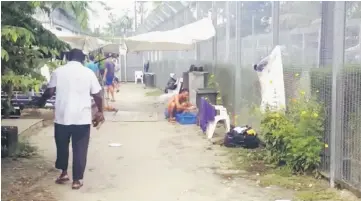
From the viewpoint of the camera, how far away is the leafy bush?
20.8ft

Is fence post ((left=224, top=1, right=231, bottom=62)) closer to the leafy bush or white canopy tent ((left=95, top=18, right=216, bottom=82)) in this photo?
white canopy tent ((left=95, top=18, right=216, bottom=82))

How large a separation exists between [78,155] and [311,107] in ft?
9.43

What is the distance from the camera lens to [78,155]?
243 inches

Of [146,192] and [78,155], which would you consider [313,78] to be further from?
[78,155]

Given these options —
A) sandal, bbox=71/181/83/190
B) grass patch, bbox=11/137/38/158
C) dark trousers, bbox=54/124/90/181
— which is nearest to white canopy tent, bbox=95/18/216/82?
grass patch, bbox=11/137/38/158

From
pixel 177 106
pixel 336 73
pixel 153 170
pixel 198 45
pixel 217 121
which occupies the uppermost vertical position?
pixel 198 45

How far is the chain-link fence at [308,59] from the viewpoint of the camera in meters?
5.64

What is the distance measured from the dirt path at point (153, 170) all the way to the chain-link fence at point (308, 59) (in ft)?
2.85

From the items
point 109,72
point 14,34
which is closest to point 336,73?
point 14,34

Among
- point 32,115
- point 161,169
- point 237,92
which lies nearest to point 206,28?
point 237,92

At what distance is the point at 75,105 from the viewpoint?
6094 mm

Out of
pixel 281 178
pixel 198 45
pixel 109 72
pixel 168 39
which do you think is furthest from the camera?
pixel 109 72

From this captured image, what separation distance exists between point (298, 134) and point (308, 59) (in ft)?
3.63

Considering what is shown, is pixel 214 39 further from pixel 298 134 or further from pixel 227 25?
pixel 298 134
